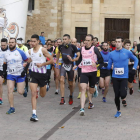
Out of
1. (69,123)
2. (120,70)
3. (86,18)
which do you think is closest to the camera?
(69,123)

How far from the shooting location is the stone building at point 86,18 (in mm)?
29203

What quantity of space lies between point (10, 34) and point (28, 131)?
14281 mm

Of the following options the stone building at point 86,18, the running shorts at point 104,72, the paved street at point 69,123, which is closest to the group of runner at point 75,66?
the paved street at point 69,123

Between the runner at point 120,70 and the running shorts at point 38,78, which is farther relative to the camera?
the runner at point 120,70

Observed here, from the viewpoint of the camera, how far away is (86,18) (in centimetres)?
2945

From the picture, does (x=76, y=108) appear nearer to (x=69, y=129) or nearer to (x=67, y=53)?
(x=67, y=53)

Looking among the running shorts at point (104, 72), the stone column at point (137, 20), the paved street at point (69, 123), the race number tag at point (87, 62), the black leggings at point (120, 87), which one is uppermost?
the stone column at point (137, 20)

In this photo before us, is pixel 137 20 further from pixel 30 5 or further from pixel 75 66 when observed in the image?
pixel 75 66

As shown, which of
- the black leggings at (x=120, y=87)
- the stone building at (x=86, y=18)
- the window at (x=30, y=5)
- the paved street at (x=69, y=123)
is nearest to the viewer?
the paved street at (x=69, y=123)

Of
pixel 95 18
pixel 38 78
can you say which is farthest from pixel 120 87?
pixel 95 18

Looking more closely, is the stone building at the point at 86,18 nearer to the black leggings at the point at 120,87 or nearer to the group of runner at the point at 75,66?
the group of runner at the point at 75,66

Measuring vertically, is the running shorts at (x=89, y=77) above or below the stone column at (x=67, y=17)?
below

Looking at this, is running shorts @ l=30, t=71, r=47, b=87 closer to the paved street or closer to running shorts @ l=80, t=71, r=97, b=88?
the paved street

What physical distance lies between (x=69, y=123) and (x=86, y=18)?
21438 mm
